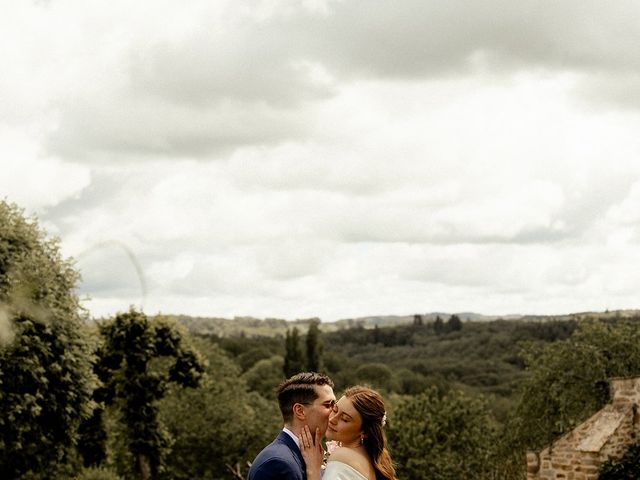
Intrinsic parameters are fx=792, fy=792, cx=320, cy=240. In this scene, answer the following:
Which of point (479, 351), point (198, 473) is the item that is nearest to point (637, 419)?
point (198, 473)

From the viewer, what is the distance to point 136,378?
32125 mm

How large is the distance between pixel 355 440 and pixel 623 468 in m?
16.2

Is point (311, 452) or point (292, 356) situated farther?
point (292, 356)

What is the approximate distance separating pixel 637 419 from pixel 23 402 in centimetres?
1648

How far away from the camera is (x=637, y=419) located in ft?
67.3

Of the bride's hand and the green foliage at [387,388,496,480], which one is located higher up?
the bride's hand

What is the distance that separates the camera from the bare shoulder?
538 cm

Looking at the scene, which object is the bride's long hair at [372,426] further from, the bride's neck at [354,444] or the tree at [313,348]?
the tree at [313,348]

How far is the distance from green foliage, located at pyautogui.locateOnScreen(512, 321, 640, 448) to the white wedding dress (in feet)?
96.9

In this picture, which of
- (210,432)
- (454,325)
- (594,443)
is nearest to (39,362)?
(594,443)

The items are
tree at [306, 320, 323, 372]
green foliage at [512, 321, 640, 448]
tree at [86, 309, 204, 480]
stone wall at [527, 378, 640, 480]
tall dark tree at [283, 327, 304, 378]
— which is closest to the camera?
stone wall at [527, 378, 640, 480]

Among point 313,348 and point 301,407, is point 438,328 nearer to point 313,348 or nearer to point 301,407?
point 313,348

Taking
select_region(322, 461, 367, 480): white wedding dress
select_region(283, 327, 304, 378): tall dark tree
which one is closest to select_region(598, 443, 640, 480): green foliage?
select_region(322, 461, 367, 480): white wedding dress

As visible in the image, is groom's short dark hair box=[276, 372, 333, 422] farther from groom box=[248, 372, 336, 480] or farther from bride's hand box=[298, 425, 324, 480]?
bride's hand box=[298, 425, 324, 480]
